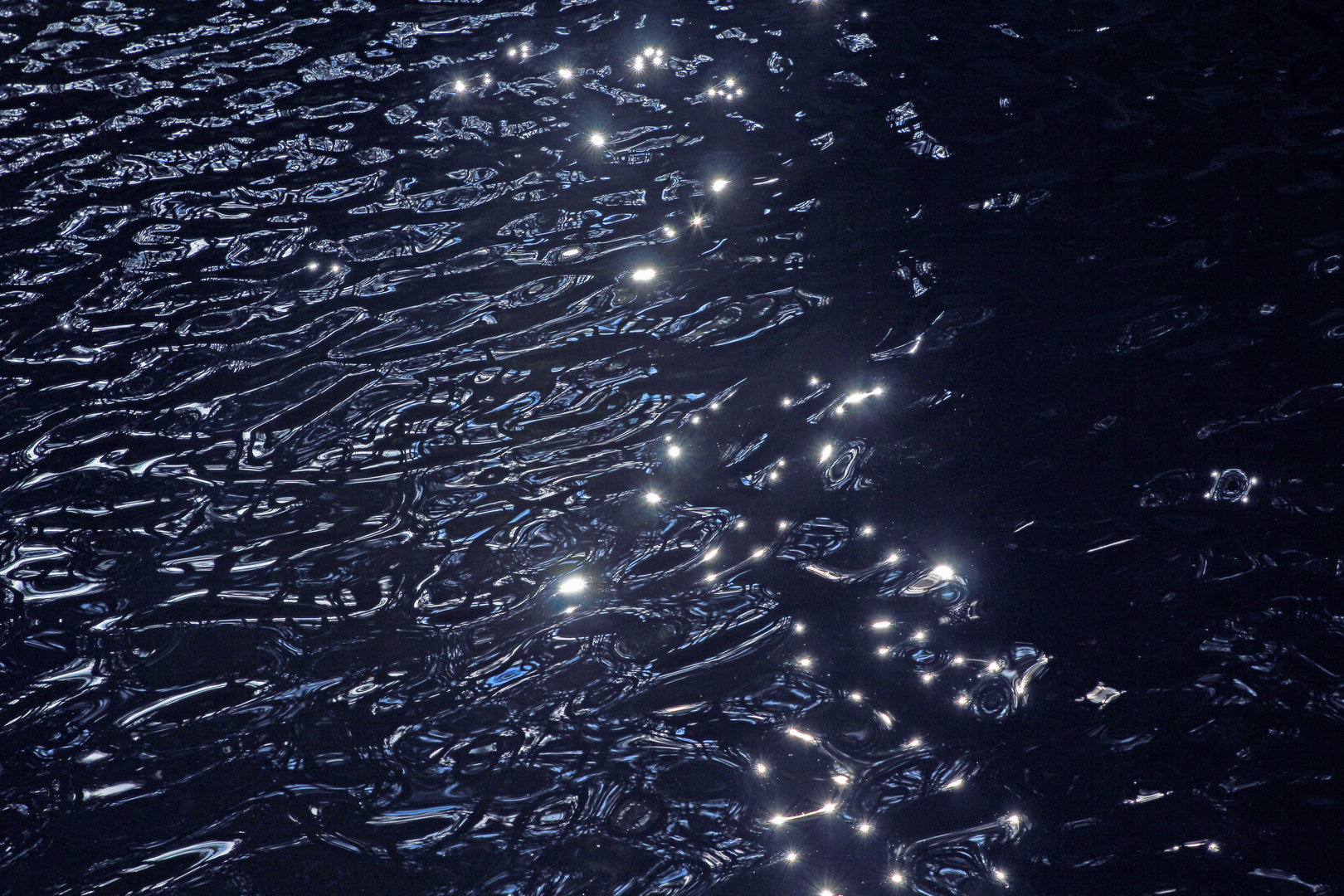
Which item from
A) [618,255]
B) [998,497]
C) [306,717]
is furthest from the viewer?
[618,255]

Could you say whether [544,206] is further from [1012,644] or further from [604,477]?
[1012,644]

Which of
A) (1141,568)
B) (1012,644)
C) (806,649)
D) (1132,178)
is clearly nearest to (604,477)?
(806,649)

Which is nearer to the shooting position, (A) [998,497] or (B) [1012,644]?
(B) [1012,644]

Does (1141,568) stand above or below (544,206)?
below

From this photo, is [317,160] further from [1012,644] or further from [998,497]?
[1012,644]

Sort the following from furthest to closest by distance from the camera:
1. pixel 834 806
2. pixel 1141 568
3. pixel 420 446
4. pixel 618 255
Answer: pixel 618 255 < pixel 420 446 < pixel 1141 568 < pixel 834 806

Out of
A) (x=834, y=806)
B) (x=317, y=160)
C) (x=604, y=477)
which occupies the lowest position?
(x=834, y=806)

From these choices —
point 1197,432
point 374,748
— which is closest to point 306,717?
point 374,748
